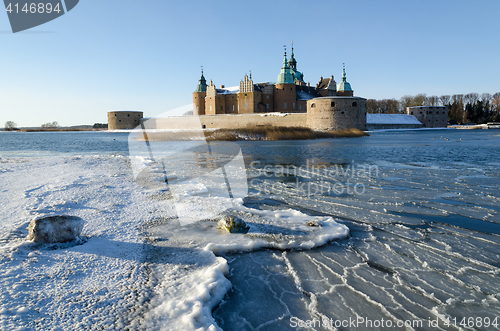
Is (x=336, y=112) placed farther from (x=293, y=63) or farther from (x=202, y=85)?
(x=202, y=85)

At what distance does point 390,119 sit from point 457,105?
2037 cm

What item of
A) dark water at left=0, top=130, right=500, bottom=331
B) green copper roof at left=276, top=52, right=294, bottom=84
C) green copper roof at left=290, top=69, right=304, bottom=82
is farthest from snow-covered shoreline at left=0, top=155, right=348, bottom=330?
green copper roof at left=290, top=69, right=304, bottom=82

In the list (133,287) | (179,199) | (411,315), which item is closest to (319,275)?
(411,315)

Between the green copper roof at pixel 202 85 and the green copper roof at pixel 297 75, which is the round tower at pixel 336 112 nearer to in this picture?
the green copper roof at pixel 297 75

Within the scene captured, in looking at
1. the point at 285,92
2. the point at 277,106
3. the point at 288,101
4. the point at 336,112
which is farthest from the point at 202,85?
the point at 336,112

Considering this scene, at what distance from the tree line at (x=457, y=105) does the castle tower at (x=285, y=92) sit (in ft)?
105

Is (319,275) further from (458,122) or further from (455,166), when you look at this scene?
(458,122)

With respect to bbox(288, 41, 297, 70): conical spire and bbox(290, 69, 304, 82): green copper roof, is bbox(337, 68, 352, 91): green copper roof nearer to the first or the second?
bbox(290, 69, 304, 82): green copper roof

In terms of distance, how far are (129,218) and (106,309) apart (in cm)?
223

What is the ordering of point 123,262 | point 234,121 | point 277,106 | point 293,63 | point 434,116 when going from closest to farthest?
point 123,262 → point 234,121 → point 277,106 → point 293,63 → point 434,116

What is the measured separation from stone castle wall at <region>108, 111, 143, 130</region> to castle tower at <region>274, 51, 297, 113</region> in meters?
27.0

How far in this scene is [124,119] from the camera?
56750 mm

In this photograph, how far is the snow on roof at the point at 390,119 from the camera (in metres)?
48.7

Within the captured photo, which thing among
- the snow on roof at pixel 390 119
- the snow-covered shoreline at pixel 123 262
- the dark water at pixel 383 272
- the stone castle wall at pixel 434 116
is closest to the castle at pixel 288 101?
the snow on roof at pixel 390 119
